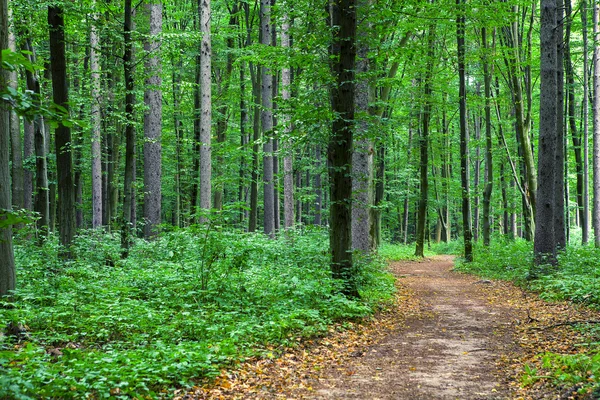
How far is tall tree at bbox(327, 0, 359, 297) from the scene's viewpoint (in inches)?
336

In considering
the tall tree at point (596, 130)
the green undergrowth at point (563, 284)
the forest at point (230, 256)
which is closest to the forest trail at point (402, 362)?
the forest at point (230, 256)

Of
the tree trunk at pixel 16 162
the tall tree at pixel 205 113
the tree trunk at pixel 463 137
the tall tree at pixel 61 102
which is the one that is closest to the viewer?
the tall tree at pixel 61 102

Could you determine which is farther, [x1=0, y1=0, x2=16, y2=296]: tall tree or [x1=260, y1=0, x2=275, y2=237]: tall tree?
[x1=260, y1=0, x2=275, y2=237]: tall tree

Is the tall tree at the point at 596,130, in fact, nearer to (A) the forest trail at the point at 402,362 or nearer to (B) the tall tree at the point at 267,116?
(A) the forest trail at the point at 402,362

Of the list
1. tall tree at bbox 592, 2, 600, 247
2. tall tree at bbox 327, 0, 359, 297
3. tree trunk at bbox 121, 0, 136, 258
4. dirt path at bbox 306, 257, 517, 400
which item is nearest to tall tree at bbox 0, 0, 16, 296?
dirt path at bbox 306, 257, 517, 400

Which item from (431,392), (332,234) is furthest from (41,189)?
(431,392)

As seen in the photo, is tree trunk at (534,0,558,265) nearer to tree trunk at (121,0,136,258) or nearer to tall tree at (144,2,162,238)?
tree trunk at (121,0,136,258)

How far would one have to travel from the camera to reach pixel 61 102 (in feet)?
29.8

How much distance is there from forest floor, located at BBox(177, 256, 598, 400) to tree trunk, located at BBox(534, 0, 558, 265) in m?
2.84

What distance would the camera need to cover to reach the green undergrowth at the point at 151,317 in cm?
441

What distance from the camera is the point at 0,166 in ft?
18.7

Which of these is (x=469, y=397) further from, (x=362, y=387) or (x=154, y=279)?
(x=154, y=279)

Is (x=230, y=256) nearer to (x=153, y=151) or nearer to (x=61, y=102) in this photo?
(x=61, y=102)

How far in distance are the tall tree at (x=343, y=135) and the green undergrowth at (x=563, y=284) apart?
3972 millimetres
